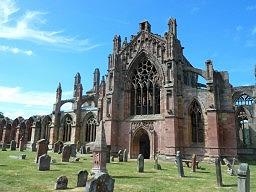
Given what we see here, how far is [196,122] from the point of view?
27.0 metres

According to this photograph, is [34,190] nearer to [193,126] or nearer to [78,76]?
[193,126]

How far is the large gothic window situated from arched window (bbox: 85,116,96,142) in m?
11.9

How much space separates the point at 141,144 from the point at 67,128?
1762cm

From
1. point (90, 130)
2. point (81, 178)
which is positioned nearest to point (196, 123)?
point (81, 178)

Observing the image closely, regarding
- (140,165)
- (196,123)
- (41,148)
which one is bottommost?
(140,165)

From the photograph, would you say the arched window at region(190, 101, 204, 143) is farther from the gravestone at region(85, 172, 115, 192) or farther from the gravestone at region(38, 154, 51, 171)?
the gravestone at region(85, 172, 115, 192)

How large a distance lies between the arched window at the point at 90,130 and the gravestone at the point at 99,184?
33918 mm

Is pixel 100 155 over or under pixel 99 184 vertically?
over

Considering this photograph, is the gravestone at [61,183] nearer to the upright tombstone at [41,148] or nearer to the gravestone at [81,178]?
the gravestone at [81,178]

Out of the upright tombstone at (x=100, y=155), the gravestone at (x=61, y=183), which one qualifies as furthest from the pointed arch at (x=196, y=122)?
the gravestone at (x=61, y=183)

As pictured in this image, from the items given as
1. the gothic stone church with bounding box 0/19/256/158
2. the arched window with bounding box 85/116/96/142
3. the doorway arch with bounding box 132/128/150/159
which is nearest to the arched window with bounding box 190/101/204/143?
the gothic stone church with bounding box 0/19/256/158

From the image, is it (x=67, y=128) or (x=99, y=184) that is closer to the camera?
(x=99, y=184)

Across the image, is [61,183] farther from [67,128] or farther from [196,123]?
[67,128]

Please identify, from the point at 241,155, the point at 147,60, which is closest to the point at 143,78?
the point at 147,60
